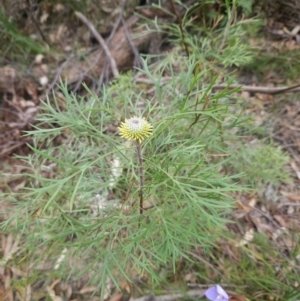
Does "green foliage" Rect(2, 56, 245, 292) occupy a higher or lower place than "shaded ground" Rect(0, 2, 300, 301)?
higher

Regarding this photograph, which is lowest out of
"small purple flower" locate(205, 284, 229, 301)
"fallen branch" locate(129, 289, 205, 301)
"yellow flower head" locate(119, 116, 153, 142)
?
"fallen branch" locate(129, 289, 205, 301)

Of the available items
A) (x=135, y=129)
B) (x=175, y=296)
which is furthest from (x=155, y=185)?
(x=175, y=296)

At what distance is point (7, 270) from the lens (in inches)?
86.9

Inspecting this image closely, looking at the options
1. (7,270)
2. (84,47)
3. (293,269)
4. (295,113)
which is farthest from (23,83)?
(293,269)

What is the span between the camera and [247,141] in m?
2.58

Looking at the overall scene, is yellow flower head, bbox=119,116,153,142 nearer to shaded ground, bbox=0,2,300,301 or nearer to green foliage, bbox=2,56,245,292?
green foliage, bbox=2,56,245,292

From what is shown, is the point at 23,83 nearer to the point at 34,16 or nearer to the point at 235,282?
the point at 34,16

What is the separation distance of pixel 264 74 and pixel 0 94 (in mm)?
2163

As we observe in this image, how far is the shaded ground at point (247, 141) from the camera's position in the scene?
6.85 feet

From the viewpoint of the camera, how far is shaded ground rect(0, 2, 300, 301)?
2.09m

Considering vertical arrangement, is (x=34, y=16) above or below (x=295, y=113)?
above

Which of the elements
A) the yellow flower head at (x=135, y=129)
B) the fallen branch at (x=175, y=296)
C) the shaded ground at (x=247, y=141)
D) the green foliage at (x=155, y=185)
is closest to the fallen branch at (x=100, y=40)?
the shaded ground at (x=247, y=141)

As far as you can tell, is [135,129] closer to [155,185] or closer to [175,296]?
[155,185]

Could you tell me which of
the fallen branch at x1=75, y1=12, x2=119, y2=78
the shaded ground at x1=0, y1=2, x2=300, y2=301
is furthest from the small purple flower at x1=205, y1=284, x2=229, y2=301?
the fallen branch at x1=75, y1=12, x2=119, y2=78
